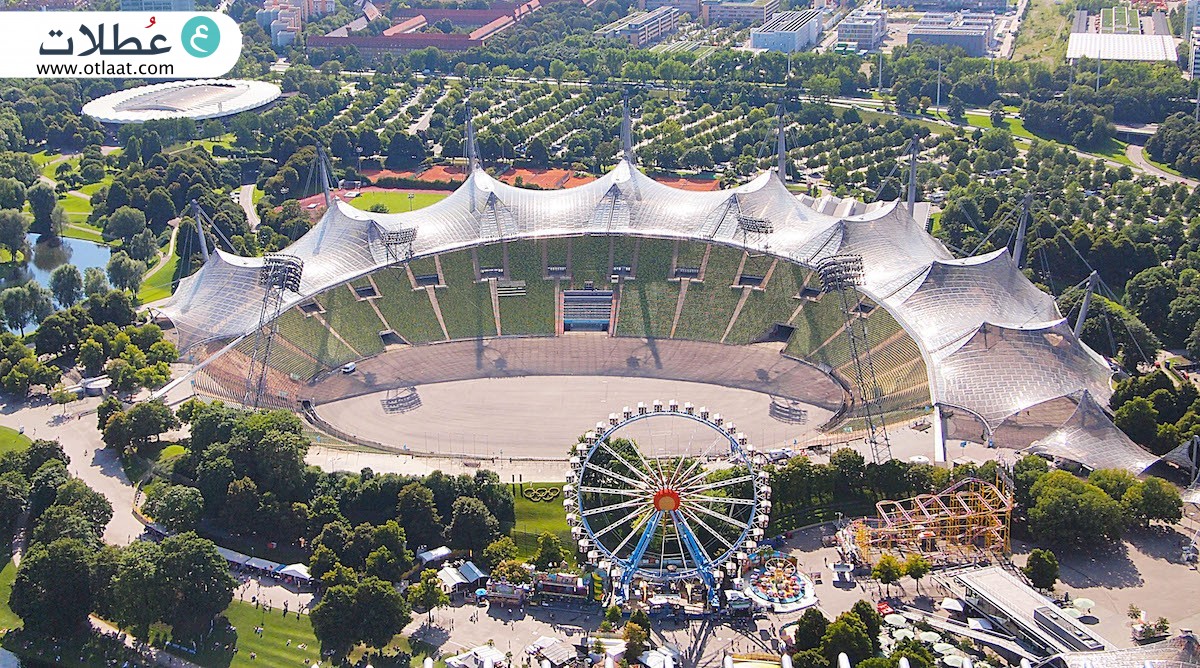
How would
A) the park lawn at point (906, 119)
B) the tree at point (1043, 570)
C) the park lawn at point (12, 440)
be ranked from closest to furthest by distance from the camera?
the tree at point (1043, 570), the park lawn at point (12, 440), the park lawn at point (906, 119)

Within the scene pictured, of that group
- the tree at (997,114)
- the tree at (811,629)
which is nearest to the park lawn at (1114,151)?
→ the tree at (997,114)

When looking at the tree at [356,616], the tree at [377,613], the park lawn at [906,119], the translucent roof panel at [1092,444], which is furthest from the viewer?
the park lawn at [906,119]

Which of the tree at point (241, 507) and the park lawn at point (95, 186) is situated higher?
the park lawn at point (95, 186)

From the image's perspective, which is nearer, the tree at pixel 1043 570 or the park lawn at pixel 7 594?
the tree at pixel 1043 570

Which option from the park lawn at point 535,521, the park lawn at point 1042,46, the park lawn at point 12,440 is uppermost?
the park lawn at point 1042,46

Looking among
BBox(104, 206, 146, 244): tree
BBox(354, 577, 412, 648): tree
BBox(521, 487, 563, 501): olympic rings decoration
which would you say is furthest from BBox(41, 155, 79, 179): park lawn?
BBox(354, 577, 412, 648): tree

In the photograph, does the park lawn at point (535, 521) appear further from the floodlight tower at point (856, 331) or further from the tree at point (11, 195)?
the tree at point (11, 195)

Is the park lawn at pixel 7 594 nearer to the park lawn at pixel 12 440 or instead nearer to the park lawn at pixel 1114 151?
the park lawn at pixel 12 440
